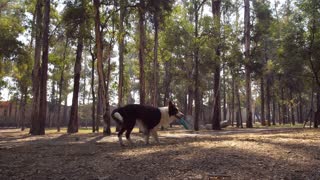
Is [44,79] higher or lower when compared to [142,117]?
higher

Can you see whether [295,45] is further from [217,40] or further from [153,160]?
[153,160]

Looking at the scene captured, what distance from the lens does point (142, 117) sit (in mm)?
12055

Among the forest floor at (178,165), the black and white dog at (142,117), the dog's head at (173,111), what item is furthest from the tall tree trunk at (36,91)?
the forest floor at (178,165)

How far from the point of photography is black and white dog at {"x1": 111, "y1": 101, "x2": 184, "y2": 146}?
1179cm

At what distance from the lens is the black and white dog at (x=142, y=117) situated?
11.8 meters

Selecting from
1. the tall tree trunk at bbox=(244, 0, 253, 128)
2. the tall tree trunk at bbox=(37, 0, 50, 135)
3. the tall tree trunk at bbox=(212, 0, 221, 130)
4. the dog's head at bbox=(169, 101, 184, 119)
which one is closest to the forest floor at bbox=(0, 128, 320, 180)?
the dog's head at bbox=(169, 101, 184, 119)

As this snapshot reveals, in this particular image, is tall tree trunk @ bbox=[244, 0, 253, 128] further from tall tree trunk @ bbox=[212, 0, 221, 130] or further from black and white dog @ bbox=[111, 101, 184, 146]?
black and white dog @ bbox=[111, 101, 184, 146]

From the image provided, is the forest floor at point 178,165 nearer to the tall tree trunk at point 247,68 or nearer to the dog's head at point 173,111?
the dog's head at point 173,111

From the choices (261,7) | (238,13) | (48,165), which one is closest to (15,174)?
(48,165)

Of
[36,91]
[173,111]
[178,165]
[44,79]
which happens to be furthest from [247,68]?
[178,165]

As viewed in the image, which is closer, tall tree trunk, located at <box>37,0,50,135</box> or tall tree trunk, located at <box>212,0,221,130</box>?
tall tree trunk, located at <box>37,0,50,135</box>

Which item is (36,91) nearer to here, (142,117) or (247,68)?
(142,117)

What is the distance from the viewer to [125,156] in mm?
8773

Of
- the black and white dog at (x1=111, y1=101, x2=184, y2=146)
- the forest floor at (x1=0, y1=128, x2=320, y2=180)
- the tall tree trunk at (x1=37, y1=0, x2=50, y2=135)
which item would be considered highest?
the tall tree trunk at (x1=37, y1=0, x2=50, y2=135)
